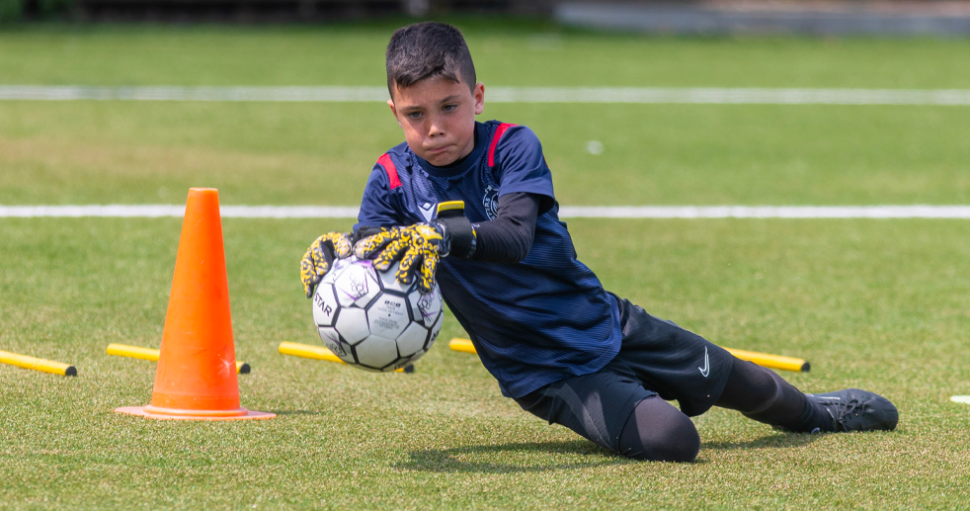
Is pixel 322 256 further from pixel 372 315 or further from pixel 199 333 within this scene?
pixel 199 333

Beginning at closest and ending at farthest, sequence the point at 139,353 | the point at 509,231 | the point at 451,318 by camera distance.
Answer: the point at 509,231 < the point at 139,353 < the point at 451,318

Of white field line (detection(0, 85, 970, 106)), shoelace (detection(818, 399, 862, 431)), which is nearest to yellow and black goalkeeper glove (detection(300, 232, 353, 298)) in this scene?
shoelace (detection(818, 399, 862, 431))

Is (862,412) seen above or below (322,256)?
below

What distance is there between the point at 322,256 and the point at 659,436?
1.14m

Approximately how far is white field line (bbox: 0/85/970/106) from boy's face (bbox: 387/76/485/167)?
10.7 meters

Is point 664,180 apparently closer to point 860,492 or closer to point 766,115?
point 766,115

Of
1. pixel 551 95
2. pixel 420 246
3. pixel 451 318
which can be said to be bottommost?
pixel 451 318

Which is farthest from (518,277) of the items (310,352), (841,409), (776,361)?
(776,361)

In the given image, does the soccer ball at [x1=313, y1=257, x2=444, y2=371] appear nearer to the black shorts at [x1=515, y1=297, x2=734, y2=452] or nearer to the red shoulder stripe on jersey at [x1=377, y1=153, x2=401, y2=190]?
the red shoulder stripe on jersey at [x1=377, y1=153, x2=401, y2=190]

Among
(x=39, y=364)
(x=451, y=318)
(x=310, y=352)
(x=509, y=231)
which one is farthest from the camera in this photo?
(x=451, y=318)

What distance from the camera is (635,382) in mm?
3676

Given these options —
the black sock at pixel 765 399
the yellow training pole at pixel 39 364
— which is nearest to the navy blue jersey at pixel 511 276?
the black sock at pixel 765 399

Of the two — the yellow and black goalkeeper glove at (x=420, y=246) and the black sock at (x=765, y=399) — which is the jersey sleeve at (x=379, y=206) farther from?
the black sock at (x=765, y=399)

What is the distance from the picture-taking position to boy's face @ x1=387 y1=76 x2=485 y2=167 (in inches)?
132
